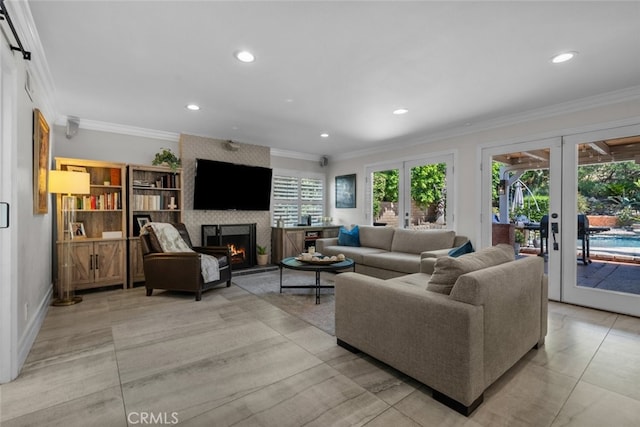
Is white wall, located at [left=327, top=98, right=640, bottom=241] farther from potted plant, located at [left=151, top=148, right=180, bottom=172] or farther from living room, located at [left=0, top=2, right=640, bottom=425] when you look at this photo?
potted plant, located at [left=151, top=148, right=180, bottom=172]

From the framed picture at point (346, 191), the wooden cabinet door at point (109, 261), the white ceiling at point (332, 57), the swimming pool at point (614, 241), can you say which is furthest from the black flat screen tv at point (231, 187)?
the swimming pool at point (614, 241)

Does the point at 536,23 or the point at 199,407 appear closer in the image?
the point at 199,407

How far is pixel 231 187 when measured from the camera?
550 cm

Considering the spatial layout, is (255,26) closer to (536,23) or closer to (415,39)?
(415,39)

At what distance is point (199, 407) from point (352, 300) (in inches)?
47.8

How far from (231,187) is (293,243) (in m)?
1.65

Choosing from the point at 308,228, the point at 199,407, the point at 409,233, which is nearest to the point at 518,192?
the point at 409,233

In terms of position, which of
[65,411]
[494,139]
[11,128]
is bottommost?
[65,411]

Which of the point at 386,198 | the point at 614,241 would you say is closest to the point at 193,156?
the point at 386,198

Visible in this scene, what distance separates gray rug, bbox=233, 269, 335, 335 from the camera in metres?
3.18

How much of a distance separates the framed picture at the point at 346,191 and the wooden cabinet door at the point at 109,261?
4308 millimetres

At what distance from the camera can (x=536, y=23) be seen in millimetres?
2080

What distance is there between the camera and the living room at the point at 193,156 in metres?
2.00

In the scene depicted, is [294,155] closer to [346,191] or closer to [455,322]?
[346,191]
